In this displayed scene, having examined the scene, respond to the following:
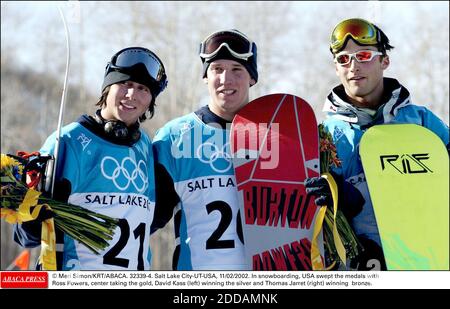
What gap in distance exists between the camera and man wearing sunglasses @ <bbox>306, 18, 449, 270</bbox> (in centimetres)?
388

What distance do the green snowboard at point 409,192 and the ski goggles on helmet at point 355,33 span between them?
519mm

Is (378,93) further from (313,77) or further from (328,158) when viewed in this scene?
(313,77)

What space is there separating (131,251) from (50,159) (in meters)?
0.65

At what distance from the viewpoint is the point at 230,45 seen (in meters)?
3.85

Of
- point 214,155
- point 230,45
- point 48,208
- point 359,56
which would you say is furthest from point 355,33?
point 48,208

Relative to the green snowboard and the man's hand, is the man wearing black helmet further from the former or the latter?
the green snowboard

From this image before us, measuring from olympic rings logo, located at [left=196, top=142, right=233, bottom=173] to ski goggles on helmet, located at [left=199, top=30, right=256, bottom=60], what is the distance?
51 centimetres

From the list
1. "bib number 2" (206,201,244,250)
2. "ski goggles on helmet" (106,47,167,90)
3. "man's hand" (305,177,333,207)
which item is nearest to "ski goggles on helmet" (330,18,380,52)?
"man's hand" (305,177,333,207)

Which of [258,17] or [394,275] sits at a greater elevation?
[258,17]

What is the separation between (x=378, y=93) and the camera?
4.05 m

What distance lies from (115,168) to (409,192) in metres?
1.64

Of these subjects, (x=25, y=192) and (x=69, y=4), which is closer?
(x=25, y=192)

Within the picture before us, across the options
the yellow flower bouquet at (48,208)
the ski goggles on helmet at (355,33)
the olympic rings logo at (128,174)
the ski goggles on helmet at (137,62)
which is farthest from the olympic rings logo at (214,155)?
the ski goggles on helmet at (355,33)

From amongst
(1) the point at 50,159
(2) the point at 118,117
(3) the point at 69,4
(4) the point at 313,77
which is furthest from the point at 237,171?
(4) the point at 313,77
